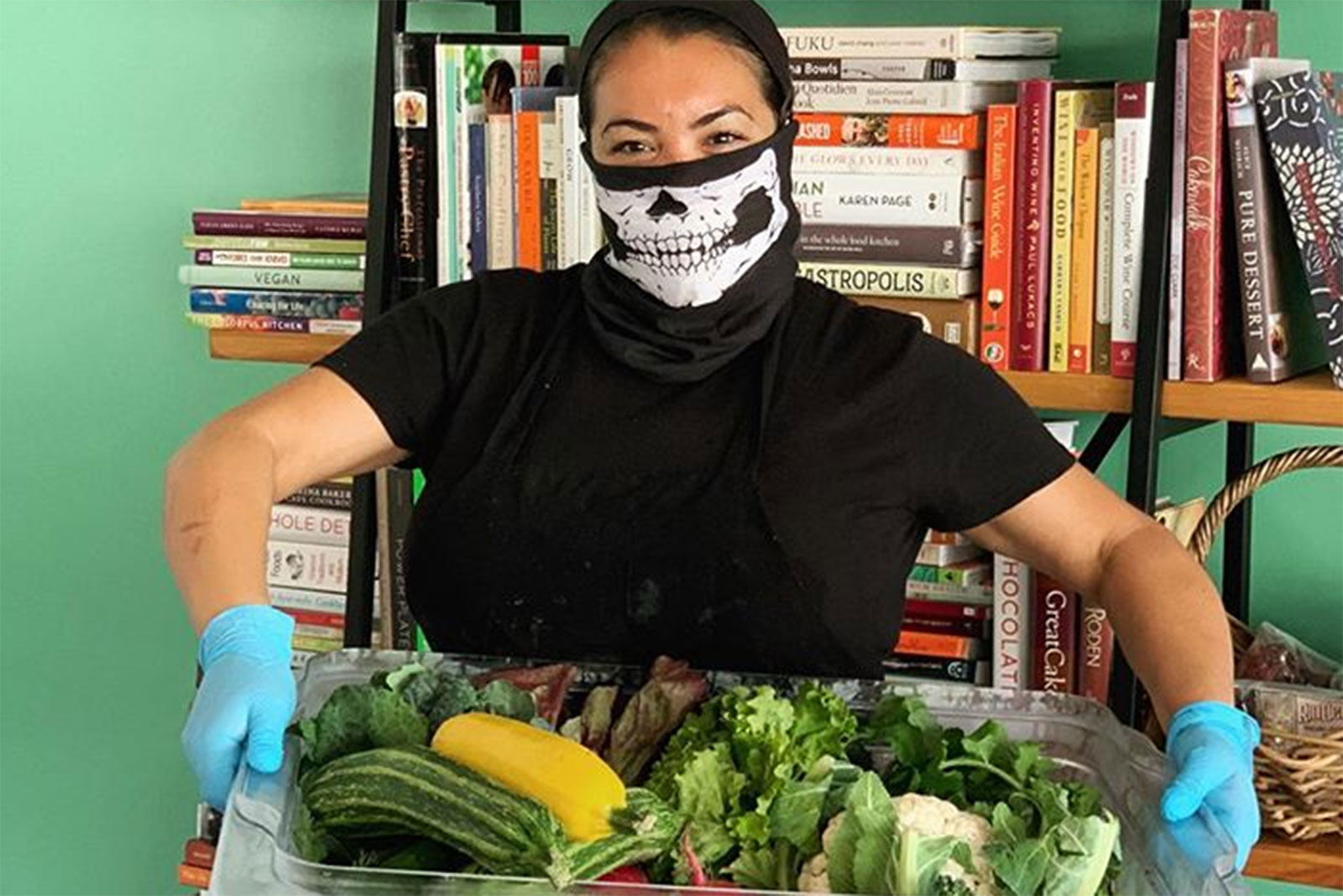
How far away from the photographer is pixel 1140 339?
77.4 inches

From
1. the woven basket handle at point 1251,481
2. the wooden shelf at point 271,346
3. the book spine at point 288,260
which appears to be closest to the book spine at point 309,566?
the wooden shelf at point 271,346

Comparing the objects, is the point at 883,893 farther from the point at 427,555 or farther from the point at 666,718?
the point at 427,555

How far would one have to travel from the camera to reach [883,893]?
3.73 feet

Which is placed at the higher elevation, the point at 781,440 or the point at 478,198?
the point at 478,198

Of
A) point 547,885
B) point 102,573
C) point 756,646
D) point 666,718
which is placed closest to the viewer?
point 547,885

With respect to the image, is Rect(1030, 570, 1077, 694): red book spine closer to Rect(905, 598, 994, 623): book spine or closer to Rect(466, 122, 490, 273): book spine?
Rect(905, 598, 994, 623): book spine

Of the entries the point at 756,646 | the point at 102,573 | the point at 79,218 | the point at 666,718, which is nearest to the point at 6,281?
the point at 79,218

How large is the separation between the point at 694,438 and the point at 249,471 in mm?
363

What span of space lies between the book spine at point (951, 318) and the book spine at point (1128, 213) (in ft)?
0.47

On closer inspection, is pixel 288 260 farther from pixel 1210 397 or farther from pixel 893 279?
pixel 1210 397

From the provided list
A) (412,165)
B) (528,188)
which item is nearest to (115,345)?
(412,165)

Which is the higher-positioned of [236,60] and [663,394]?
[236,60]

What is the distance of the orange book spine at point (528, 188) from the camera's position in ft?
7.24

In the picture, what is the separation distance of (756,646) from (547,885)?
58 centimetres
